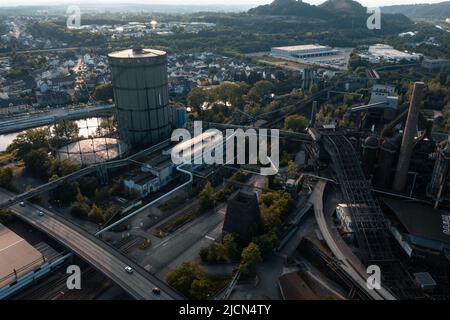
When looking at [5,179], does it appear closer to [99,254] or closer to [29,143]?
[29,143]

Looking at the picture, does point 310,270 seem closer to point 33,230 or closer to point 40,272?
point 40,272

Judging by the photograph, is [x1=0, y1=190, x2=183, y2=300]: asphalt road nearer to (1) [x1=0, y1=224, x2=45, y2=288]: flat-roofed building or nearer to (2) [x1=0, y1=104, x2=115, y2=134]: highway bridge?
(1) [x1=0, y1=224, x2=45, y2=288]: flat-roofed building

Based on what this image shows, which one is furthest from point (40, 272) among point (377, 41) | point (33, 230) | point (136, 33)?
point (377, 41)

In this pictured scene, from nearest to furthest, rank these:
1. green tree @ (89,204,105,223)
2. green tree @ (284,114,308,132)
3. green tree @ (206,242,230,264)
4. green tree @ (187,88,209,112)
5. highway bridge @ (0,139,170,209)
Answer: green tree @ (206,242,230,264) → highway bridge @ (0,139,170,209) → green tree @ (89,204,105,223) → green tree @ (284,114,308,132) → green tree @ (187,88,209,112)

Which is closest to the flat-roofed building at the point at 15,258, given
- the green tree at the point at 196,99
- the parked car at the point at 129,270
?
the parked car at the point at 129,270

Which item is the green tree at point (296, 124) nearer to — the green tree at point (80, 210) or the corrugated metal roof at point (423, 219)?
the corrugated metal roof at point (423, 219)

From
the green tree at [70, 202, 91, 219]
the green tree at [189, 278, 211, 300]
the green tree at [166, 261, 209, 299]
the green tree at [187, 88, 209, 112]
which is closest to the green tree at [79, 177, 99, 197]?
the green tree at [70, 202, 91, 219]

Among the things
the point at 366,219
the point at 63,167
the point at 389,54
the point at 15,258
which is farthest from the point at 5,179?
the point at 389,54
